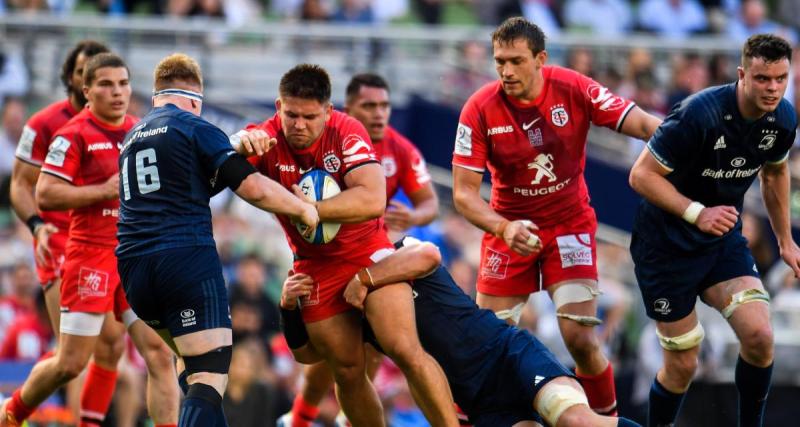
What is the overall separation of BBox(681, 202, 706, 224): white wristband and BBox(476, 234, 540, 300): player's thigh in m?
1.23

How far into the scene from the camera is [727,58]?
1720cm

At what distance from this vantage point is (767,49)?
8.41m

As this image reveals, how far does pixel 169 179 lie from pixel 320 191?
100 cm

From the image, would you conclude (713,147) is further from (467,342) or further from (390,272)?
(390,272)

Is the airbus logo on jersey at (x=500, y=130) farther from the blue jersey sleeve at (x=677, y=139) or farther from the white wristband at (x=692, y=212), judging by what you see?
the white wristband at (x=692, y=212)

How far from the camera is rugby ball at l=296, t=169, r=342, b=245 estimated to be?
8.35 m

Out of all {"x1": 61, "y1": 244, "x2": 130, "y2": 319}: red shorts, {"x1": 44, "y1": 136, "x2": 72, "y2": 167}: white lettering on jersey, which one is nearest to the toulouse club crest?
{"x1": 61, "y1": 244, "x2": 130, "y2": 319}: red shorts

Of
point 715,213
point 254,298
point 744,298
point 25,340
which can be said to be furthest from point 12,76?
point 744,298

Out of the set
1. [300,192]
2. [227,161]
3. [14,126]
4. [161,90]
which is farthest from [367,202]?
[14,126]

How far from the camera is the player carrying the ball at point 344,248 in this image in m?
8.24

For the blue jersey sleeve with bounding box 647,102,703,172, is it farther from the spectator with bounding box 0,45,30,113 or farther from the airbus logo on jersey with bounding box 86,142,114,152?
the spectator with bounding box 0,45,30,113

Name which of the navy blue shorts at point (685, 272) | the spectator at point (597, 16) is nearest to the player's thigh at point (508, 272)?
the navy blue shorts at point (685, 272)

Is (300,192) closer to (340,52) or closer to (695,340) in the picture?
(695,340)

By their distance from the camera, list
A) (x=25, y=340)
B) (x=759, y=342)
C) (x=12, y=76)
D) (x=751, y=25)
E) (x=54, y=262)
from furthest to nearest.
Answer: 1. (x=751, y=25)
2. (x=12, y=76)
3. (x=25, y=340)
4. (x=54, y=262)
5. (x=759, y=342)
